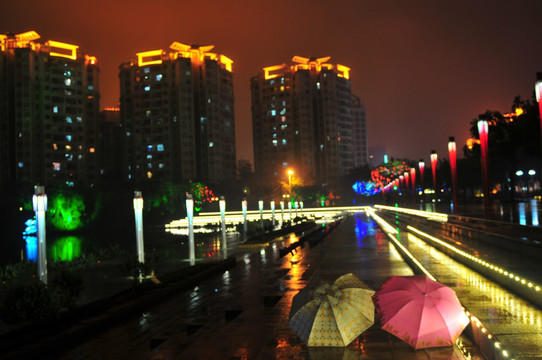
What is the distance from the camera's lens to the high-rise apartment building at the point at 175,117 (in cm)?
13212

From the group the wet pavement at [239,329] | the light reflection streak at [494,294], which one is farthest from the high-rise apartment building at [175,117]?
the light reflection streak at [494,294]

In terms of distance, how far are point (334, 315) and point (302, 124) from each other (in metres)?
149

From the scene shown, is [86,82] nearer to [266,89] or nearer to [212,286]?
[266,89]

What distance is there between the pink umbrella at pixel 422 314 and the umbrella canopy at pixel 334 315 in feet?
1.03

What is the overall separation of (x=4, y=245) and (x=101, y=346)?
54.9 metres

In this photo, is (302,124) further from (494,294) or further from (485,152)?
(494,294)

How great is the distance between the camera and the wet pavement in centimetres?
833

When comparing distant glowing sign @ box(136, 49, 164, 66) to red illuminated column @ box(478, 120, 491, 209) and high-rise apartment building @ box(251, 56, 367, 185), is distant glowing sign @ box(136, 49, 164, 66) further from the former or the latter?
red illuminated column @ box(478, 120, 491, 209)

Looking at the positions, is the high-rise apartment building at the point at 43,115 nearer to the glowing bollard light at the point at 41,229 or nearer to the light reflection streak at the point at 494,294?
the glowing bollard light at the point at 41,229

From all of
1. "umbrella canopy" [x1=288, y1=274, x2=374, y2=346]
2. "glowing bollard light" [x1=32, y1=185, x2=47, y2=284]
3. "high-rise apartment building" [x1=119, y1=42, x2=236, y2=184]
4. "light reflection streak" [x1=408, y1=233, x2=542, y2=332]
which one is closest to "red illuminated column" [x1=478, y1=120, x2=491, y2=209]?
"light reflection streak" [x1=408, y1=233, x2=542, y2=332]

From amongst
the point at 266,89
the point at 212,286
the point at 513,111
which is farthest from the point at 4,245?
the point at 266,89

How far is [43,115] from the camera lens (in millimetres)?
121500

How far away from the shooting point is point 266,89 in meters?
162

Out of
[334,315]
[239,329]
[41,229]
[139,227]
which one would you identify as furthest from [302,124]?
[334,315]
